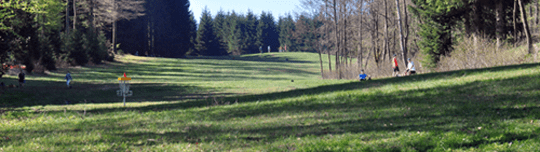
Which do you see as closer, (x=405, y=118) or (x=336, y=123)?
(x=405, y=118)

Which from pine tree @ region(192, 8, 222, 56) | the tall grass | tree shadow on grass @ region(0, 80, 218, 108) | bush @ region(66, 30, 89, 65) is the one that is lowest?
tree shadow on grass @ region(0, 80, 218, 108)

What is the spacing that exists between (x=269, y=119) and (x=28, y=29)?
2907 centimetres

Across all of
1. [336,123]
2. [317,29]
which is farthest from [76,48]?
[336,123]

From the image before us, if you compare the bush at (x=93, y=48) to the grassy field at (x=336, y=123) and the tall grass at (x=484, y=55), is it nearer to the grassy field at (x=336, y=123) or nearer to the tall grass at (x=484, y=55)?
the grassy field at (x=336, y=123)

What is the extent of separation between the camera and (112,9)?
56.4 metres

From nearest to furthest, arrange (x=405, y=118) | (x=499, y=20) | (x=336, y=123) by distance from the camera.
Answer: (x=405, y=118) < (x=336, y=123) < (x=499, y=20)

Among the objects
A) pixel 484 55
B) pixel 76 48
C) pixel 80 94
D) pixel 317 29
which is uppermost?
pixel 317 29

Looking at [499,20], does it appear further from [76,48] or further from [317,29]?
[76,48]

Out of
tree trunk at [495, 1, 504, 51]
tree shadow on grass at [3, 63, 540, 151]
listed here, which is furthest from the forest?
tree shadow on grass at [3, 63, 540, 151]

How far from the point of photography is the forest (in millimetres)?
26312

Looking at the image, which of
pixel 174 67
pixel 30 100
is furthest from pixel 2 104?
pixel 174 67

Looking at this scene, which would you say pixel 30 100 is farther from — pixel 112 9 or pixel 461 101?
pixel 112 9

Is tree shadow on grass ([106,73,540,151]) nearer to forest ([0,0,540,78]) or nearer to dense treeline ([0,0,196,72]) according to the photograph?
forest ([0,0,540,78])

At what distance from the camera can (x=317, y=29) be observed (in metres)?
45.0
